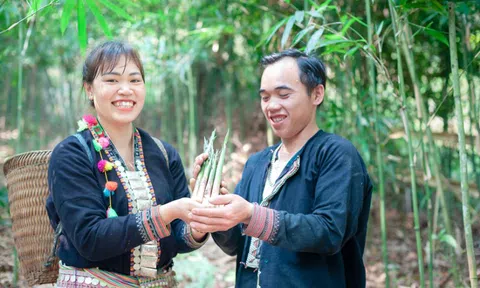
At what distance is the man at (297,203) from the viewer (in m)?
1.76

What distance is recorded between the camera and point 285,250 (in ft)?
6.27

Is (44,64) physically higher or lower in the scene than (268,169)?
higher

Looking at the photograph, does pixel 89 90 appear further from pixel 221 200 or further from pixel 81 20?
pixel 221 200

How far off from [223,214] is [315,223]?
317mm

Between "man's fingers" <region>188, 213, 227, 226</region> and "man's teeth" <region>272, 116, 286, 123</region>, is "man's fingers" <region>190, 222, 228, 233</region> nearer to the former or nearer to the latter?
"man's fingers" <region>188, 213, 227, 226</region>

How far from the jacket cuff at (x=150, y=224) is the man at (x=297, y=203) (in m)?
0.12

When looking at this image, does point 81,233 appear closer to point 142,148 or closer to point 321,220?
point 142,148

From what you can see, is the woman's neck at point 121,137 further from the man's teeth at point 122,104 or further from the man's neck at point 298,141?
the man's neck at point 298,141

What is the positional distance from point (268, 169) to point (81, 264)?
82cm

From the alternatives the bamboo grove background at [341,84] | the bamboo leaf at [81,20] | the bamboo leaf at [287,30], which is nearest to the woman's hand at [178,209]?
the bamboo grove background at [341,84]

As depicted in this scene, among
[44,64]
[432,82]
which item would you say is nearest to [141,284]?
[432,82]

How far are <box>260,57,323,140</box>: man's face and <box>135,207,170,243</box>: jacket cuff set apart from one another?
603mm

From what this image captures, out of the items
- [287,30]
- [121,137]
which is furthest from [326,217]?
[287,30]

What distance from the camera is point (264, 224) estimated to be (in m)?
1.76
